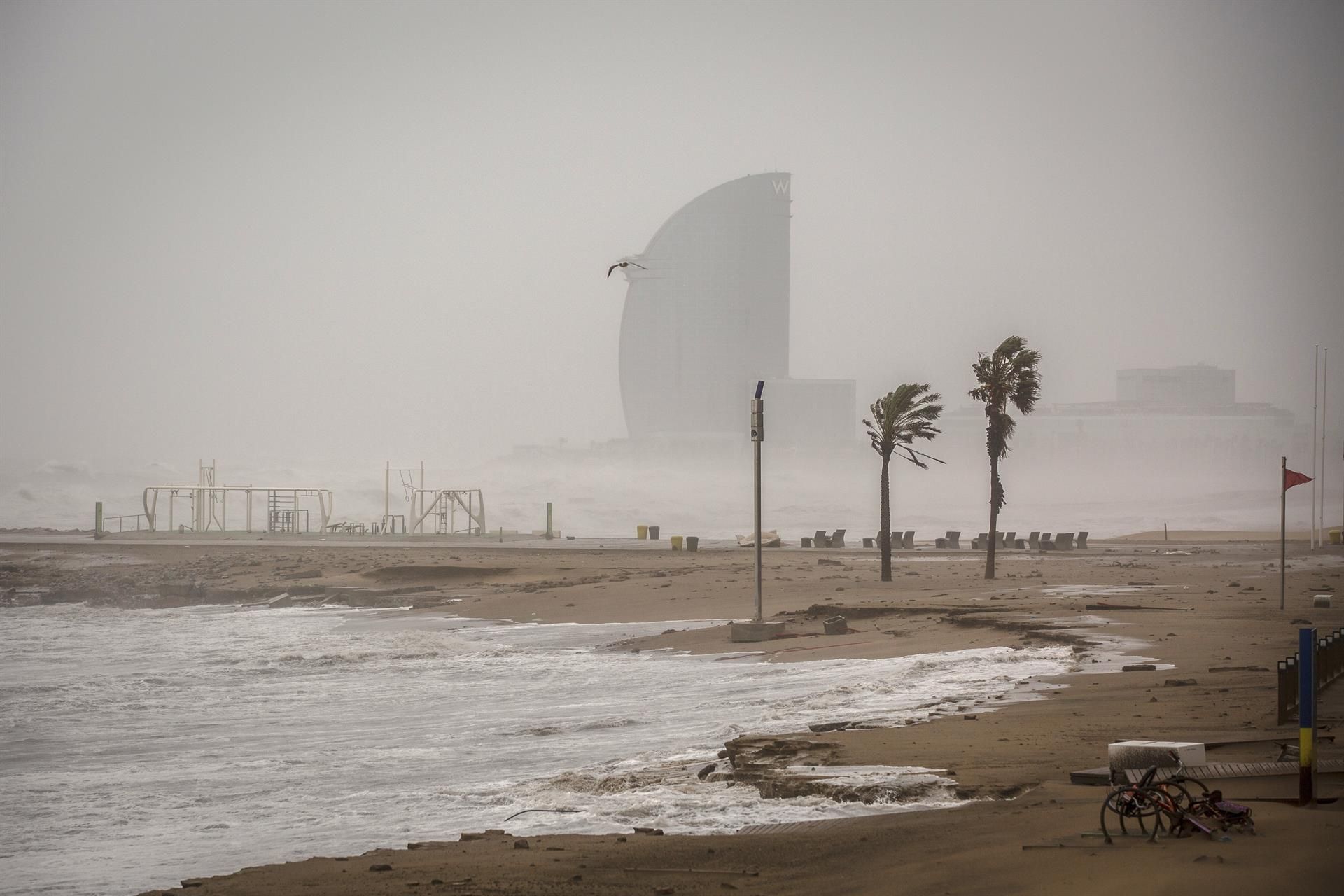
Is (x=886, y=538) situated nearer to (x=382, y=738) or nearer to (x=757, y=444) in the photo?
(x=757, y=444)

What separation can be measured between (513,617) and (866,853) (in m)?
20.4

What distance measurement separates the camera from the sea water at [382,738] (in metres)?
8.59

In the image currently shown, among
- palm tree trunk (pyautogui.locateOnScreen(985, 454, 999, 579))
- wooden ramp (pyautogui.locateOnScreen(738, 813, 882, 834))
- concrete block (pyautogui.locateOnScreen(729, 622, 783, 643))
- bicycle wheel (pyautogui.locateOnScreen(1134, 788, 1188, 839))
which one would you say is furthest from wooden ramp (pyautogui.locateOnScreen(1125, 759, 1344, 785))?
palm tree trunk (pyautogui.locateOnScreen(985, 454, 999, 579))

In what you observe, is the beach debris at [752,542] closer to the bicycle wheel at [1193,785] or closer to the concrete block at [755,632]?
the concrete block at [755,632]

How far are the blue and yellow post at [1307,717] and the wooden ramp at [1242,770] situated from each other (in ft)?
2.25

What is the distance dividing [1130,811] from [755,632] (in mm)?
13959

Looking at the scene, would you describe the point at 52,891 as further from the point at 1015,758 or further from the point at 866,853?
the point at 1015,758

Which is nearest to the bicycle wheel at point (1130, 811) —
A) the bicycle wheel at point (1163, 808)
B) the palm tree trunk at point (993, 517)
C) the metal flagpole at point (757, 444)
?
the bicycle wheel at point (1163, 808)

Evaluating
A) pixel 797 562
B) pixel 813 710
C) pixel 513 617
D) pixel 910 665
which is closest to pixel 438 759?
pixel 813 710

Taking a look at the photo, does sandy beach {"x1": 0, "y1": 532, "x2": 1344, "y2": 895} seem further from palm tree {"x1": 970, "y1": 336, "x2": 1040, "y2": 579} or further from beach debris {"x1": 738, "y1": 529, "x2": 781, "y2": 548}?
beach debris {"x1": 738, "y1": 529, "x2": 781, "y2": 548}

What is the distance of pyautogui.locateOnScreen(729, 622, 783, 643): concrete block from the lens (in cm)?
2036

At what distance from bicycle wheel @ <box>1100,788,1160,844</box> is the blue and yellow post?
89 cm

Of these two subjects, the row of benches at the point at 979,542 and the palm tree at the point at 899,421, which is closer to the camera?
the palm tree at the point at 899,421

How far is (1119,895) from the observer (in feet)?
18.2
